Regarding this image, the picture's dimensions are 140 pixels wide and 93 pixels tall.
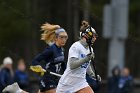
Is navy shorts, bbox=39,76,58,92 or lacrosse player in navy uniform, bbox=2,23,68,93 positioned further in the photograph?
navy shorts, bbox=39,76,58,92

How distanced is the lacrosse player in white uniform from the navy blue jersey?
97cm

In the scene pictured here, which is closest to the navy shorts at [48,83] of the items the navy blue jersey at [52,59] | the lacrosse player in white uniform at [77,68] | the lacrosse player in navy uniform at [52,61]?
the lacrosse player in navy uniform at [52,61]

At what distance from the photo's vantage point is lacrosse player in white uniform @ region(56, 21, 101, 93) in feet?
43.0

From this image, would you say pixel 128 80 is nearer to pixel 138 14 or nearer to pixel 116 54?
pixel 116 54

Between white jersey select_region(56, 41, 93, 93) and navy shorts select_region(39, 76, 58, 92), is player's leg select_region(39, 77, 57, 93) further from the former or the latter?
white jersey select_region(56, 41, 93, 93)

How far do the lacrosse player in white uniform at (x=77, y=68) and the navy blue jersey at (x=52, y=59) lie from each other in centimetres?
97

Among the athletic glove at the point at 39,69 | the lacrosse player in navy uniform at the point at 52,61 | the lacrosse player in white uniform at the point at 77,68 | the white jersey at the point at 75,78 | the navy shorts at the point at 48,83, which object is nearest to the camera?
the lacrosse player in white uniform at the point at 77,68

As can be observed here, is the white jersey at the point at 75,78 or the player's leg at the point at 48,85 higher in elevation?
the white jersey at the point at 75,78

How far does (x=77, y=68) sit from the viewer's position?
1323 cm

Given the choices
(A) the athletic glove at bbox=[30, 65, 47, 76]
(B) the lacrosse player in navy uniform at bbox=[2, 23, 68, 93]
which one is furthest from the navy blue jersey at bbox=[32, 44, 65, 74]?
(A) the athletic glove at bbox=[30, 65, 47, 76]

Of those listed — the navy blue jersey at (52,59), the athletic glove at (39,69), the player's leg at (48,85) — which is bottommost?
the player's leg at (48,85)

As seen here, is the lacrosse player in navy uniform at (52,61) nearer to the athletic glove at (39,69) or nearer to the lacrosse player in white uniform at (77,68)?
the athletic glove at (39,69)

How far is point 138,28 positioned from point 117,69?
16436 millimetres

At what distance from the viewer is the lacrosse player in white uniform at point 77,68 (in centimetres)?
1311
